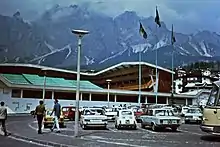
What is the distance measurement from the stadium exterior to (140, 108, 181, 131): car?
1675 inches

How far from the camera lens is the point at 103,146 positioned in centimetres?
1616

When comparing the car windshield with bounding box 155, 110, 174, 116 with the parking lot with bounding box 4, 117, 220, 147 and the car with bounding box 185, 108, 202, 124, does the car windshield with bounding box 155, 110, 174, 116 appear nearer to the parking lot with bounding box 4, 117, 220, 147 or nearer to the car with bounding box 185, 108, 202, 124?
the parking lot with bounding box 4, 117, 220, 147

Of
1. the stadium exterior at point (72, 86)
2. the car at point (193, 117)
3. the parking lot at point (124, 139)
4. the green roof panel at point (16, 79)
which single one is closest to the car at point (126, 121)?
the parking lot at point (124, 139)

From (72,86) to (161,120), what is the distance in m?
54.5

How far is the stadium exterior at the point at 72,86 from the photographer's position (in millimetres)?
71188

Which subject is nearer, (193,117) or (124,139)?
(124,139)

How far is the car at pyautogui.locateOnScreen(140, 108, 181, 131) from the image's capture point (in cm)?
2619

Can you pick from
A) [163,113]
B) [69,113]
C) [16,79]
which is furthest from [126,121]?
[16,79]

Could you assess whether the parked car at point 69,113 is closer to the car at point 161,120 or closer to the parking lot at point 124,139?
the car at point 161,120

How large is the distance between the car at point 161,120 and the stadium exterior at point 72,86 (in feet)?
140

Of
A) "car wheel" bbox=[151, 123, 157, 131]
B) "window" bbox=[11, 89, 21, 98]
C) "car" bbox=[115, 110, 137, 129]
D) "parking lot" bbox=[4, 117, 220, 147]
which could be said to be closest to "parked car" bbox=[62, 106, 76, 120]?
"car" bbox=[115, 110, 137, 129]

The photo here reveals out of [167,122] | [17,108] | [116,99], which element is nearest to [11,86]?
[17,108]

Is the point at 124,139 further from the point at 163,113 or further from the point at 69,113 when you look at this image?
the point at 69,113

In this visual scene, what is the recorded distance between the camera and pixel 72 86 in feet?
261
